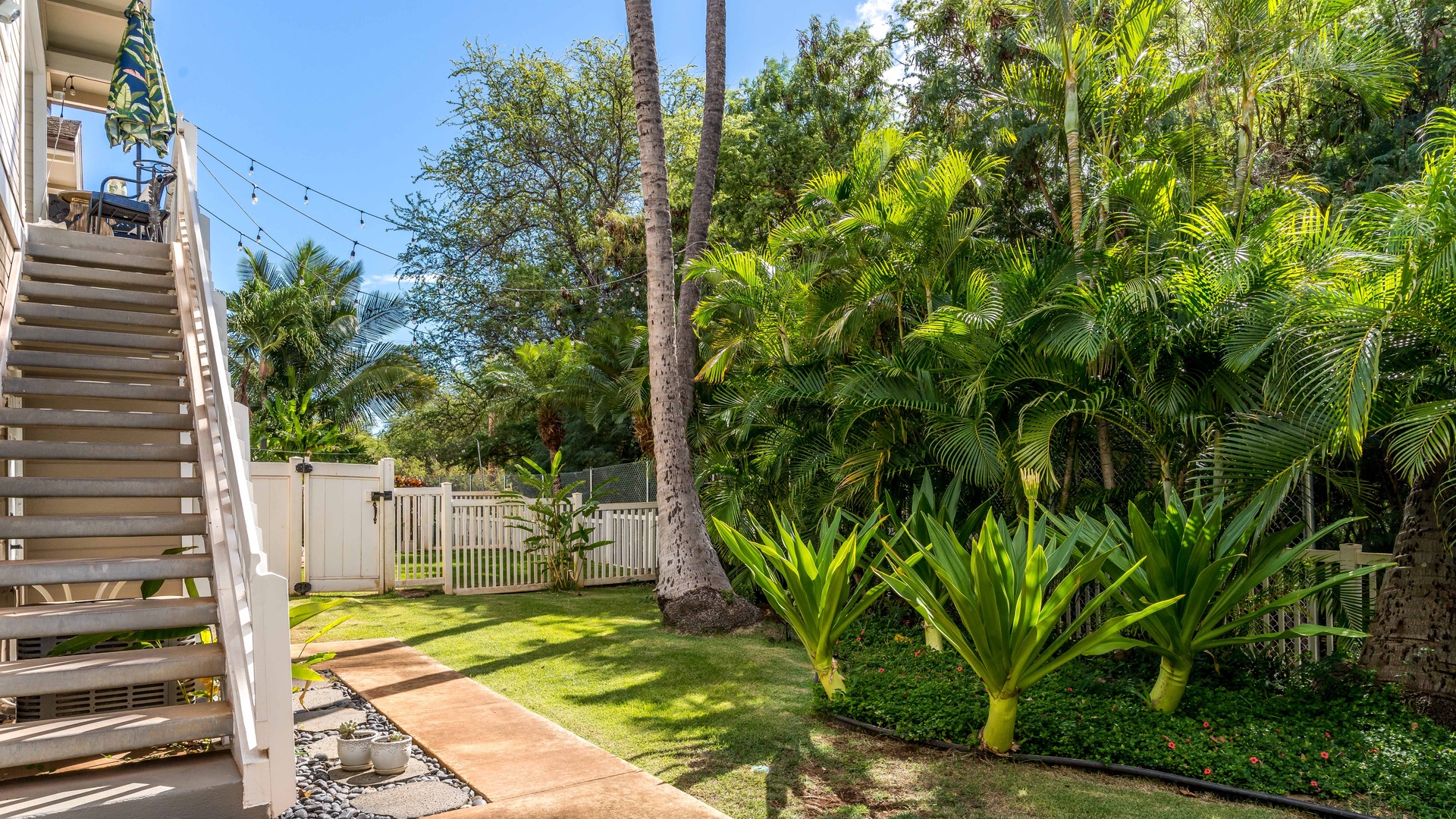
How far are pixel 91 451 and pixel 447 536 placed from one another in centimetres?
651

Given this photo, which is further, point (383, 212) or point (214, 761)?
point (383, 212)

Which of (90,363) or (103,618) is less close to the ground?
(90,363)

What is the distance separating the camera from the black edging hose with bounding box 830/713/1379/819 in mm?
3668

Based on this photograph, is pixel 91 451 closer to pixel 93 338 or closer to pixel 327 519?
pixel 93 338

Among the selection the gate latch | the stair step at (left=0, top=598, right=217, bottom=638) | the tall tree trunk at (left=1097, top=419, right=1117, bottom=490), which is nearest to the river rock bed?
the stair step at (left=0, top=598, right=217, bottom=638)

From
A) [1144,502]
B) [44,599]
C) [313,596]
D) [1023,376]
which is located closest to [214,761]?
[44,599]

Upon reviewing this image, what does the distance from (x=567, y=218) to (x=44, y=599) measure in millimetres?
19228

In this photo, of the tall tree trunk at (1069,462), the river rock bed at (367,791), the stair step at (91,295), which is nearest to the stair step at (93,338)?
the stair step at (91,295)

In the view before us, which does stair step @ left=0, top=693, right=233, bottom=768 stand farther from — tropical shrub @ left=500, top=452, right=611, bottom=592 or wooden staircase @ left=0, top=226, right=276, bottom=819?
tropical shrub @ left=500, top=452, right=611, bottom=592

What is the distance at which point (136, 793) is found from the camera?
3129mm

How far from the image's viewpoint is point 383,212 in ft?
82.8

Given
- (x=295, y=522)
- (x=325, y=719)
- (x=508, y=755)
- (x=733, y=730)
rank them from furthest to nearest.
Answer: (x=295, y=522) < (x=325, y=719) < (x=733, y=730) < (x=508, y=755)

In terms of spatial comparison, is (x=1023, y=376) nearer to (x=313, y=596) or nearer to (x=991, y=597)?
(x=991, y=597)

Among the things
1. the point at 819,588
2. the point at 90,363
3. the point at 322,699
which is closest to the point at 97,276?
the point at 90,363
